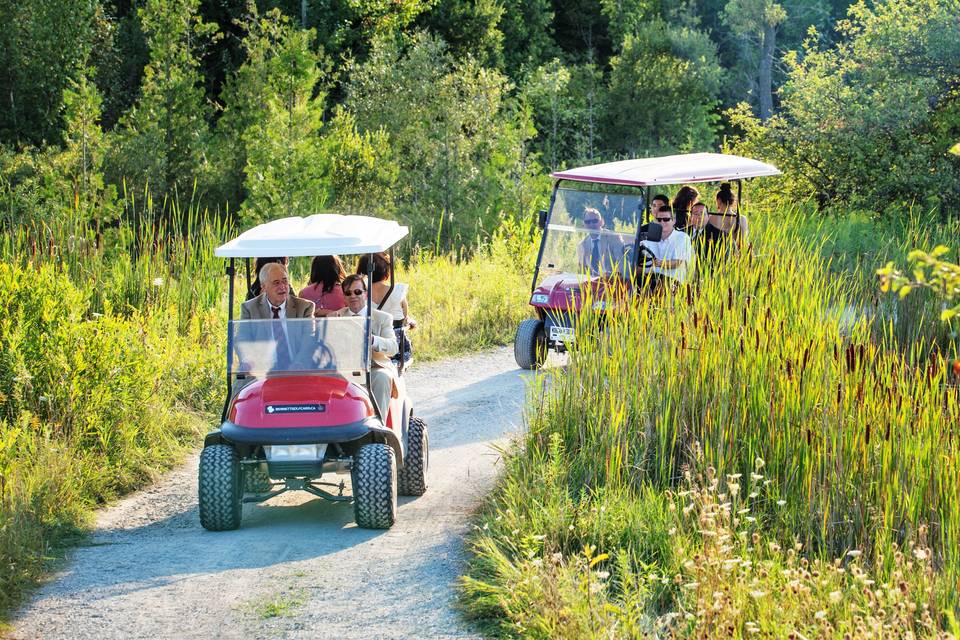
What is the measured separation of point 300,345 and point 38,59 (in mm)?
19672

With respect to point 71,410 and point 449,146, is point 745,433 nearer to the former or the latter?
point 71,410

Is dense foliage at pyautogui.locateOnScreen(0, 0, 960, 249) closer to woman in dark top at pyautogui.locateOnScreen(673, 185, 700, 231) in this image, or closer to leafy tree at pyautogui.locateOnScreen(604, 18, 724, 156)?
leafy tree at pyautogui.locateOnScreen(604, 18, 724, 156)

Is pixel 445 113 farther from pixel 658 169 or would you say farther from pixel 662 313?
pixel 662 313

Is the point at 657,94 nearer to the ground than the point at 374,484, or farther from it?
farther from it

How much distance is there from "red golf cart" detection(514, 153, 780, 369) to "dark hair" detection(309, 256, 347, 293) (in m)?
3.05

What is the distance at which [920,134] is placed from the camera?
17.4 meters

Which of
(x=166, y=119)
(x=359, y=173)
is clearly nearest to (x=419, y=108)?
(x=359, y=173)

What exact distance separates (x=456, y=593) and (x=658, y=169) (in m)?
6.00

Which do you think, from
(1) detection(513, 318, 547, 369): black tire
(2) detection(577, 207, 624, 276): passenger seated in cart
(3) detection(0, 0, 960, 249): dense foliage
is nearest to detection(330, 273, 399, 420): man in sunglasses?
(2) detection(577, 207, 624, 276): passenger seated in cart

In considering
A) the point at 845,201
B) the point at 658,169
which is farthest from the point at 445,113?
the point at 658,169

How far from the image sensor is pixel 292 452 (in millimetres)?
6992

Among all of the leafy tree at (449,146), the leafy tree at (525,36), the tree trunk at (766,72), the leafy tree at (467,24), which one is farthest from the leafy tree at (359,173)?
the tree trunk at (766,72)

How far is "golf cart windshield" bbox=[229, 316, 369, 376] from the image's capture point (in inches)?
285

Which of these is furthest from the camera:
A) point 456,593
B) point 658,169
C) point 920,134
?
point 920,134
